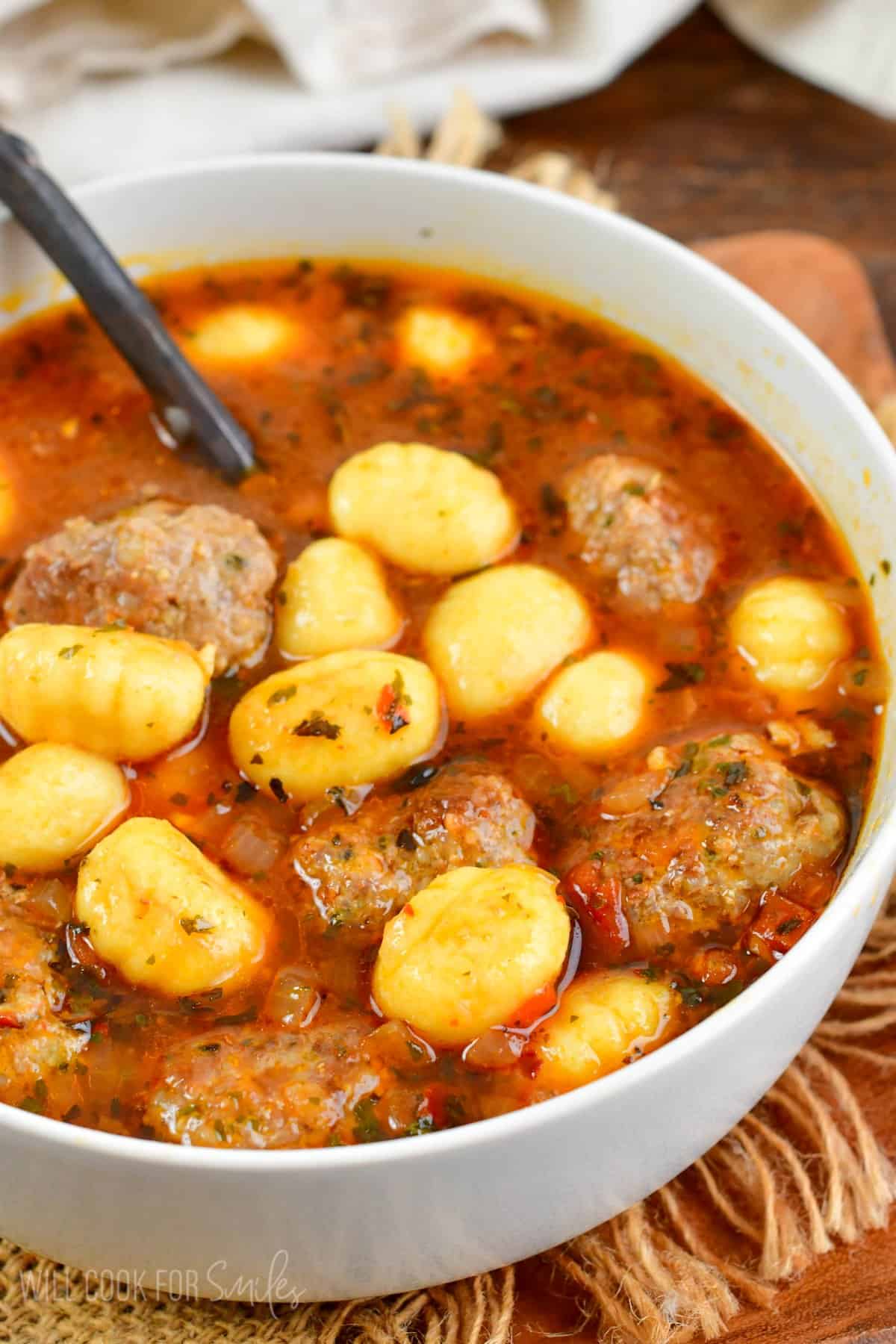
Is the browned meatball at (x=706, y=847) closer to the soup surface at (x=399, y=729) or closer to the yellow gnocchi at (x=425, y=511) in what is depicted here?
the soup surface at (x=399, y=729)

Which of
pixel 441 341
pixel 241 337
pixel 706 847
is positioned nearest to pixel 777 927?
pixel 706 847

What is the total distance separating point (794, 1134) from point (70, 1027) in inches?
40.2

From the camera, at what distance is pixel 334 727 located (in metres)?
2.17

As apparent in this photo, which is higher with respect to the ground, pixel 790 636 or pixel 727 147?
pixel 790 636

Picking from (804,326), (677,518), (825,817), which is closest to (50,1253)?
(825,817)

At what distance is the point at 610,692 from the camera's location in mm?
2270

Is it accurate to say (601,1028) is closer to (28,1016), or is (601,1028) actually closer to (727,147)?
(28,1016)

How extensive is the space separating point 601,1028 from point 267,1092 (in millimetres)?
407

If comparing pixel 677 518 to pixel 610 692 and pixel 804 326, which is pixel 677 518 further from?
pixel 804 326

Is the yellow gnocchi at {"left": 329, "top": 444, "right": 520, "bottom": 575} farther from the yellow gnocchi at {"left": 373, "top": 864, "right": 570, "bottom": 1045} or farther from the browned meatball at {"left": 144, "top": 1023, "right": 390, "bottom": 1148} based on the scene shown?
the browned meatball at {"left": 144, "top": 1023, "right": 390, "bottom": 1148}

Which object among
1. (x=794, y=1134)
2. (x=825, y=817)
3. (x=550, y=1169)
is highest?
(x=550, y=1169)

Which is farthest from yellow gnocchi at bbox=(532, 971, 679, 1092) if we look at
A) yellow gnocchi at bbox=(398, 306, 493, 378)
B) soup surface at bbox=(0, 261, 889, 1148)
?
yellow gnocchi at bbox=(398, 306, 493, 378)

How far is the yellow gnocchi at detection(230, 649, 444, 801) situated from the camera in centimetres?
217

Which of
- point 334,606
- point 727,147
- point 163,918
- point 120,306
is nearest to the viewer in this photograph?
point 163,918
